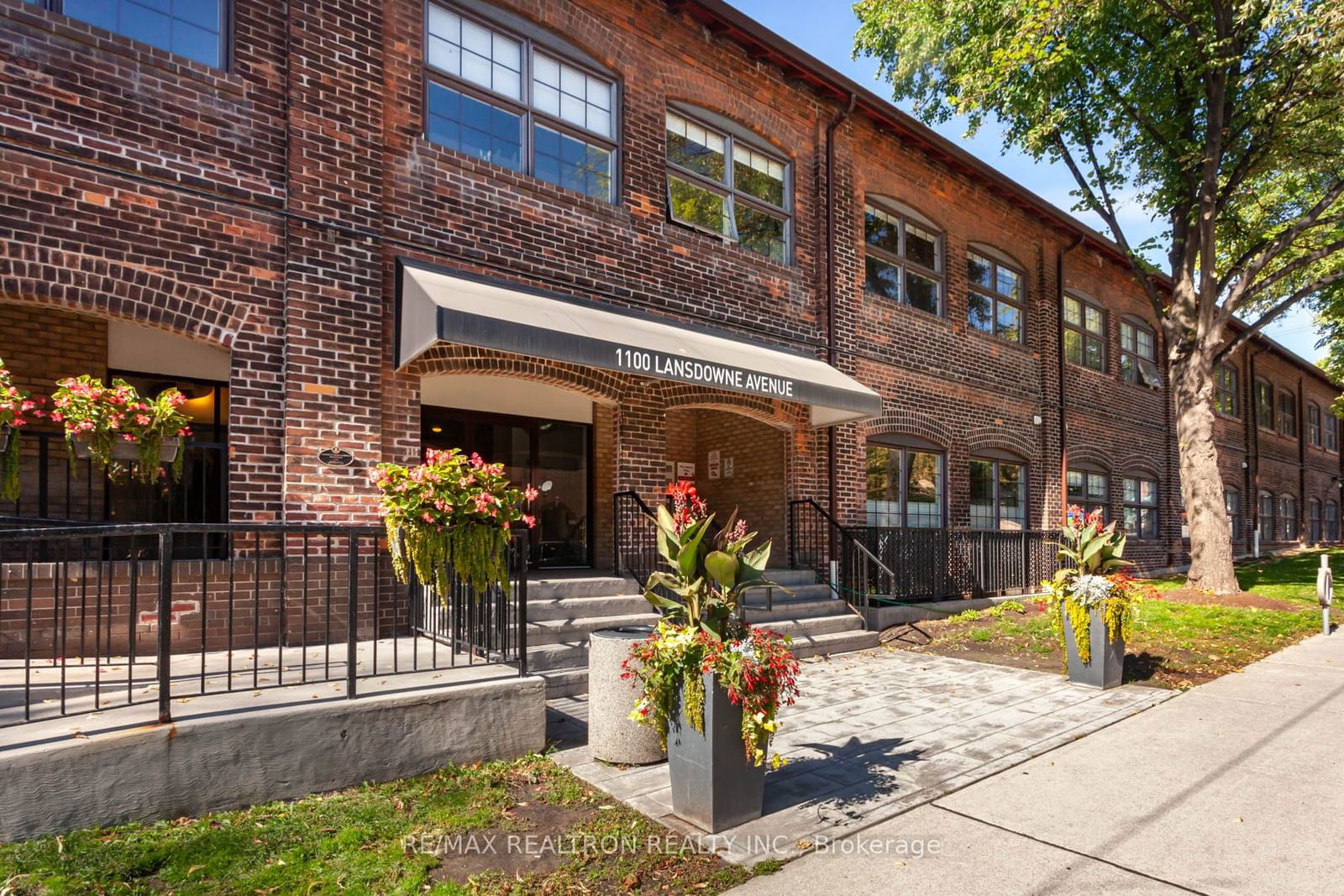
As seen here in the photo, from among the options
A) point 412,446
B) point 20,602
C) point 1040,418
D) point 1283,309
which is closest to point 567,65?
point 412,446

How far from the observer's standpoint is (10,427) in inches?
186

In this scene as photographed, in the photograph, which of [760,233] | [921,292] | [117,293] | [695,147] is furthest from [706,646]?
[921,292]

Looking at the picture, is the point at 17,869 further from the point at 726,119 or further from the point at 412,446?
the point at 726,119

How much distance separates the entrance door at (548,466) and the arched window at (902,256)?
550 centimetres

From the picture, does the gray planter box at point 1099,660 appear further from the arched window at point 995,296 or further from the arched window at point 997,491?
the arched window at point 995,296

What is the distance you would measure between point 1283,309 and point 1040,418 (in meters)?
4.49

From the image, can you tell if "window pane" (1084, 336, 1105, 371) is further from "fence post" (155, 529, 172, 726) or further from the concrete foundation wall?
"fence post" (155, 529, 172, 726)

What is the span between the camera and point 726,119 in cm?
1060

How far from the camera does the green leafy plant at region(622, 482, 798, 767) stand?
158 inches

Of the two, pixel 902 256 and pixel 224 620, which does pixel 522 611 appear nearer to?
pixel 224 620

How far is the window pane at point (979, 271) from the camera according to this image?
14422 mm

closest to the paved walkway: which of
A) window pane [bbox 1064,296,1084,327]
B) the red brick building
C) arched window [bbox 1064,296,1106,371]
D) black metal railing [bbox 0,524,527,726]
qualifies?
black metal railing [bbox 0,524,527,726]

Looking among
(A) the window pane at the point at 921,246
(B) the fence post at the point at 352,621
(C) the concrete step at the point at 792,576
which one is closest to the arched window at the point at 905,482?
(C) the concrete step at the point at 792,576

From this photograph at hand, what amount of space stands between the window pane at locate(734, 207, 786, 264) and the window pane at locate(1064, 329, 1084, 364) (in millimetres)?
8530
